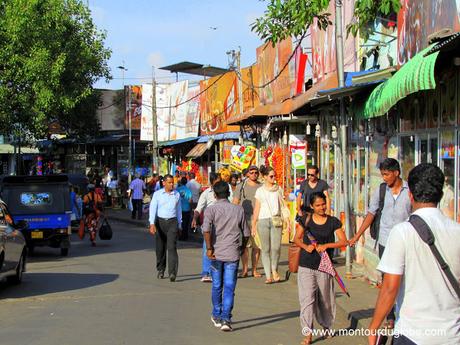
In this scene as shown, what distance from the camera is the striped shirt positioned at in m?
25.6

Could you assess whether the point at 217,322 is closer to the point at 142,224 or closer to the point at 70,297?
the point at 70,297

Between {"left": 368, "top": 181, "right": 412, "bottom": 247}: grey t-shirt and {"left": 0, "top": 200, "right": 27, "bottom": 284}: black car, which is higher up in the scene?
{"left": 368, "top": 181, "right": 412, "bottom": 247}: grey t-shirt

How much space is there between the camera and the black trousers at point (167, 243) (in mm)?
11789

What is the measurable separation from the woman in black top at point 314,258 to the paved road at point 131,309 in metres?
0.41

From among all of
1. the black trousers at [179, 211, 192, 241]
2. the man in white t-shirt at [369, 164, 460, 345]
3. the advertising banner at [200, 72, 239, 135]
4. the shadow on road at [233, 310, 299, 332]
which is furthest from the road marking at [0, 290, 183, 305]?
the advertising banner at [200, 72, 239, 135]

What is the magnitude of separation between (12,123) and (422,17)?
15309mm

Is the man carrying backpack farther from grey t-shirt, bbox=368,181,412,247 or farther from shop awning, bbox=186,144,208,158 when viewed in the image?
shop awning, bbox=186,144,208,158

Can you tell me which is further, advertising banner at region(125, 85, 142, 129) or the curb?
advertising banner at region(125, 85, 142, 129)

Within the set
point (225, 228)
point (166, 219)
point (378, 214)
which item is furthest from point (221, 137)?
point (378, 214)

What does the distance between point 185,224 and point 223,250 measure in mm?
12031

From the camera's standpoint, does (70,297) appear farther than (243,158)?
No

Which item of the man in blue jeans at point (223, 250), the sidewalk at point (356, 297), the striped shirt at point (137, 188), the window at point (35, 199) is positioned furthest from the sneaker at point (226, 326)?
the striped shirt at point (137, 188)

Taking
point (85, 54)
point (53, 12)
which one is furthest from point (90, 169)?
point (53, 12)

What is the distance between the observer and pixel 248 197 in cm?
1241
